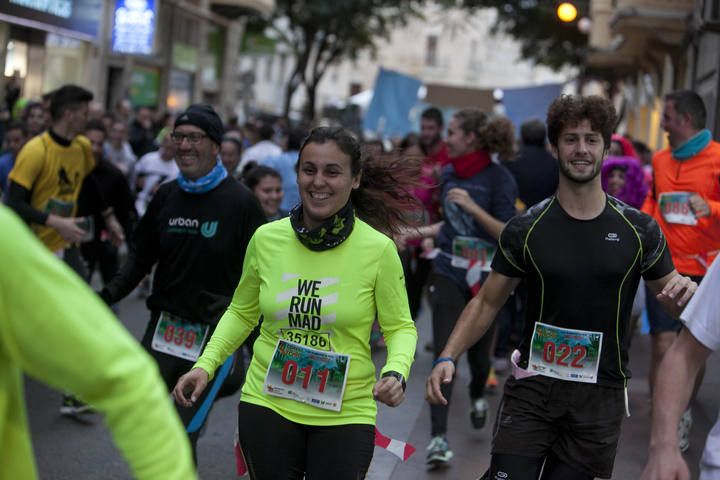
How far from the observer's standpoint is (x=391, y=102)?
24391 mm

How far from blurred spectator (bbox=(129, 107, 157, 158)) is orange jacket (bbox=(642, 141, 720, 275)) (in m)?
10.4

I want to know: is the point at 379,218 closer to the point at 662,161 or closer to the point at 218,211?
the point at 218,211

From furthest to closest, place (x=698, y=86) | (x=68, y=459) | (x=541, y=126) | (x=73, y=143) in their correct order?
1. (x=698, y=86)
2. (x=541, y=126)
3. (x=73, y=143)
4. (x=68, y=459)

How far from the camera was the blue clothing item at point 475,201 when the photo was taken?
7.34m

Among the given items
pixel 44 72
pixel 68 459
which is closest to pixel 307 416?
pixel 68 459

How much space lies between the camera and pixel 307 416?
4.01 meters

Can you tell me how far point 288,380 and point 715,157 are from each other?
433 centimetres

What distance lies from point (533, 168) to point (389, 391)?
6206 millimetres

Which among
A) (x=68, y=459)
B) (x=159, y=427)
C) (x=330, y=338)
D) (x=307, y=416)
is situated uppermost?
(x=159, y=427)

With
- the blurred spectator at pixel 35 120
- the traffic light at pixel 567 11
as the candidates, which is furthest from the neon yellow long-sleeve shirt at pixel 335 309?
the traffic light at pixel 567 11

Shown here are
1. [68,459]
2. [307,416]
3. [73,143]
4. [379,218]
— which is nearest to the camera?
[307,416]

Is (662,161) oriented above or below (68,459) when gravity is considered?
above

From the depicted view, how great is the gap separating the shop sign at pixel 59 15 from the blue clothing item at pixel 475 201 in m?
14.6

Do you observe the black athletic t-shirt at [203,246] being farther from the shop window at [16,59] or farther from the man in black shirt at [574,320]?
the shop window at [16,59]
